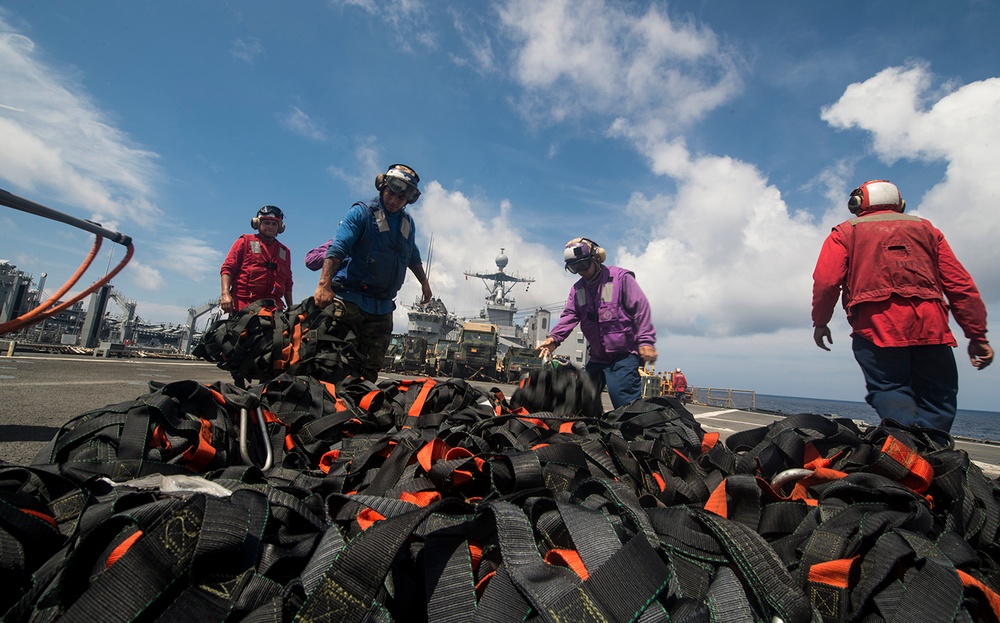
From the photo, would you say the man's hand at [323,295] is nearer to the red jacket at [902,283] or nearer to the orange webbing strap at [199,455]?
the orange webbing strap at [199,455]

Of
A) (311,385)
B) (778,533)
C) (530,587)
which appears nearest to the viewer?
(530,587)

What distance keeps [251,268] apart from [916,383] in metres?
5.92

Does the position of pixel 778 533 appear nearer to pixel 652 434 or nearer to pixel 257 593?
pixel 652 434

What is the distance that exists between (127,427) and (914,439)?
301cm

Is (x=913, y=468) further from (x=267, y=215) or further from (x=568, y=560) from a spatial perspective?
(x=267, y=215)

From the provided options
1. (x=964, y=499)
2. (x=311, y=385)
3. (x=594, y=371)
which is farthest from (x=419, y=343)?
(x=964, y=499)

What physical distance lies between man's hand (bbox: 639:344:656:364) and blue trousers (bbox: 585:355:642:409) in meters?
0.09

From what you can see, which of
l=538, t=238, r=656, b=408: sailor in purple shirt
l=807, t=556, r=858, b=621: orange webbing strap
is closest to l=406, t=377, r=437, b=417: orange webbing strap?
l=807, t=556, r=858, b=621: orange webbing strap

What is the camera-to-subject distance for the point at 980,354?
9.67 ft

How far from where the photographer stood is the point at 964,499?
1.40 meters

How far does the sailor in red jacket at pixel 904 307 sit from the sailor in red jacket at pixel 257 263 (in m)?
5.29

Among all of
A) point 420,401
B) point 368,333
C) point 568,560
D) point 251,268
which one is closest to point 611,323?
point 368,333

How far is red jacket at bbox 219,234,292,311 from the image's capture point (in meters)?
5.05

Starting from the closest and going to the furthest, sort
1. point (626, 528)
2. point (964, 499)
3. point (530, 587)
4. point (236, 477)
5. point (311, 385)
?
point (530, 587) < point (626, 528) < point (964, 499) < point (236, 477) < point (311, 385)
